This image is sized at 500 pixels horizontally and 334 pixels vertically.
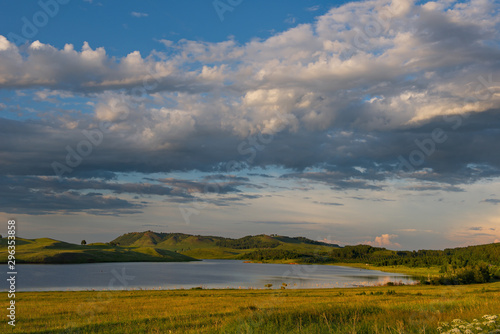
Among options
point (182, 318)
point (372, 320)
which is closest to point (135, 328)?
point (182, 318)

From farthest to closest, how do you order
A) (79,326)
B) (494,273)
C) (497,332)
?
1. (494,273)
2. (79,326)
3. (497,332)

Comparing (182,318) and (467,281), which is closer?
(182,318)

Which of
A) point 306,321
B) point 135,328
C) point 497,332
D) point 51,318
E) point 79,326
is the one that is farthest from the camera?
point 51,318

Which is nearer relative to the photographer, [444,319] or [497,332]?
[497,332]

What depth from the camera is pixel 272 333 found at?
13648 mm

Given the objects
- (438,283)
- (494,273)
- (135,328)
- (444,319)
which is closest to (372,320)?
(444,319)

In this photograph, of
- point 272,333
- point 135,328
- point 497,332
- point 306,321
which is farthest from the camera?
point 135,328

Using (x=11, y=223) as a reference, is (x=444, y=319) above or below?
below

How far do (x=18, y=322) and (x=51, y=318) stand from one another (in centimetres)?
277

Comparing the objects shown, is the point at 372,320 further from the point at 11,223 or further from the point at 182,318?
the point at 11,223

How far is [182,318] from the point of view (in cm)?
2766

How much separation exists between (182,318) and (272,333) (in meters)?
15.9

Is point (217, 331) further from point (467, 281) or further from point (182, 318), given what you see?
point (467, 281)

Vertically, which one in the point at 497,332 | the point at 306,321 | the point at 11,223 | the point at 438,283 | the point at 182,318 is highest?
the point at 11,223
